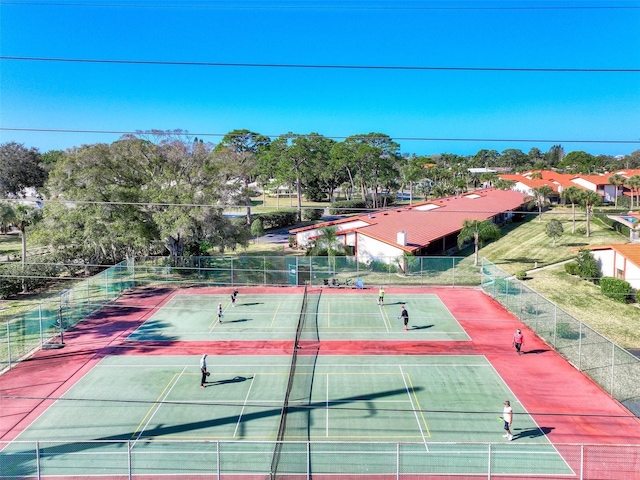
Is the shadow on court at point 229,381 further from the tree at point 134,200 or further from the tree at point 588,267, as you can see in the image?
the tree at point 588,267

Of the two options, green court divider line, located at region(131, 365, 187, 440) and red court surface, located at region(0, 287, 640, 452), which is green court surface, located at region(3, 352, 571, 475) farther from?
red court surface, located at region(0, 287, 640, 452)

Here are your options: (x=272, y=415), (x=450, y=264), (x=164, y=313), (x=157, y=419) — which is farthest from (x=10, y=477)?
(x=450, y=264)

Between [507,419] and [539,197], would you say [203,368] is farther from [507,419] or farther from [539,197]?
[539,197]

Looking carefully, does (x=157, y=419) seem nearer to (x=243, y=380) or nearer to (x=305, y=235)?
(x=243, y=380)

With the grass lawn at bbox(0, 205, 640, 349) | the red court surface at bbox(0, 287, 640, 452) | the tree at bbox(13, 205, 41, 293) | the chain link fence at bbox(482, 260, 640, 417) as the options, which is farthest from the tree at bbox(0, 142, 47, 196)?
the chain link fence at bbox(482, 260, 640, 417)

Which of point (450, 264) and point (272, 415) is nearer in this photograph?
point (272, 415)

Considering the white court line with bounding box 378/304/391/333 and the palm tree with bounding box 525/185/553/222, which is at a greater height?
the palm tree with bounding box 525/185/553/222

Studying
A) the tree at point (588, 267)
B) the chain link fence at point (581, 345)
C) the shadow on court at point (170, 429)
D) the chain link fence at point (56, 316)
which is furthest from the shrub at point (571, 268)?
the chain link fence at point (56, 316)

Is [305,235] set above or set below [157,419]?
above

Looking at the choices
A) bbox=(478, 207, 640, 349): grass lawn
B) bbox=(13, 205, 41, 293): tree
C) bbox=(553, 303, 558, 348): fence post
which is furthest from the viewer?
bbox=(13, 205, 41, 293): tree
